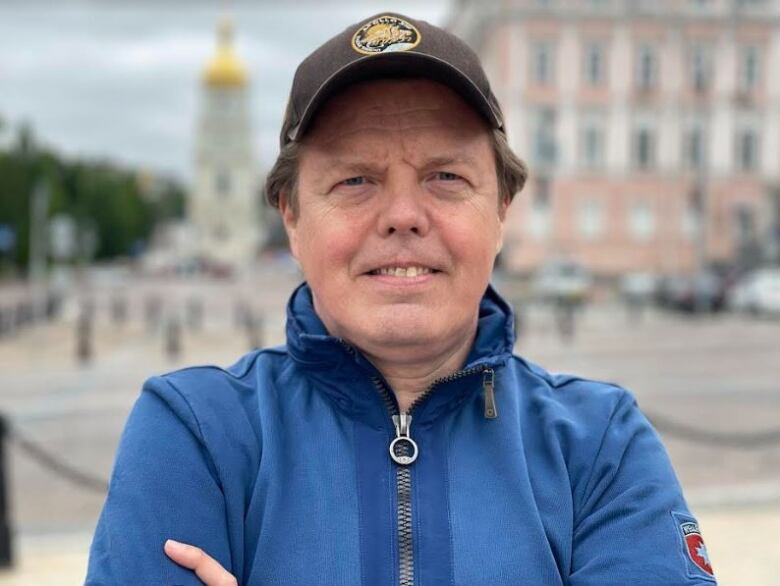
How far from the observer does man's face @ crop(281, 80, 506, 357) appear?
1.97m

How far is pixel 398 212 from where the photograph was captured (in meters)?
1.95

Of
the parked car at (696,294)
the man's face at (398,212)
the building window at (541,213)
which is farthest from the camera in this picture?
the building window at (541,213)

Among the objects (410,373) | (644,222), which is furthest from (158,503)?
(644,222)

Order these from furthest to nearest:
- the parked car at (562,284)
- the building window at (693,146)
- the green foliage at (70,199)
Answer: the green foliage at (70,199) → the building window at (693,146) → the parked car at (562,284)

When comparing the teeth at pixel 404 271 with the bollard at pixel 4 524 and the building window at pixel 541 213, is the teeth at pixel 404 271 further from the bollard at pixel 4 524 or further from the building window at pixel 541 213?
the building window at pixel 541 213

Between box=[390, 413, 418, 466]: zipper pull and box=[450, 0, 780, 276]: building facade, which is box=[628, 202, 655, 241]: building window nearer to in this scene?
box=[450, 0, 780, 276]: building facade

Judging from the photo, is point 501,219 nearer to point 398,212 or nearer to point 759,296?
point 398,212

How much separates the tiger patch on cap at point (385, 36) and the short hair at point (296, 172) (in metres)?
0.25

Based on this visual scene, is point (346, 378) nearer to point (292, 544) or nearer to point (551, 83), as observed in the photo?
point (292, 544)

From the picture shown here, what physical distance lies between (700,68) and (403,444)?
52.4 meters

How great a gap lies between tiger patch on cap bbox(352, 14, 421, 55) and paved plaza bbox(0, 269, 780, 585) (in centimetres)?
551

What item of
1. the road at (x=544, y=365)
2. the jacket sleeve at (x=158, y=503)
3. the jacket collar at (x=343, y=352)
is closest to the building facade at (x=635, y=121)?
the road at (x=544, y=365)

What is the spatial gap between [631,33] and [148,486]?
169ft

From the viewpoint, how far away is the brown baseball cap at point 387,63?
1.92 meters
